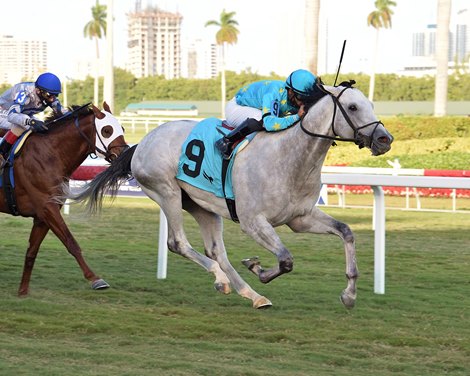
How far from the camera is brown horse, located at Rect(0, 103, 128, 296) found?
6488 millimetres

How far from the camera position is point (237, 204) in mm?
5758

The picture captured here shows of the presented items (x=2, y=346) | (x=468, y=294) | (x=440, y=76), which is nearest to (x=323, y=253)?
(x=468, y=294)

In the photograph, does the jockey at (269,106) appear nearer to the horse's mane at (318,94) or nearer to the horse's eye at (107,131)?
the horse's mane at (318,94)

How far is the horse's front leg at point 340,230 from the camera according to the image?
5.60m

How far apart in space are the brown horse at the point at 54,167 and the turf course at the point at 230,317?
29 centimetres

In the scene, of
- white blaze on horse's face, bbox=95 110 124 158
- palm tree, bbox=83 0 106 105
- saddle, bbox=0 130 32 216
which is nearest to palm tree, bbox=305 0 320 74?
white blaze on horse's face, bbox=95 110 124 158

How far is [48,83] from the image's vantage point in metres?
6.57

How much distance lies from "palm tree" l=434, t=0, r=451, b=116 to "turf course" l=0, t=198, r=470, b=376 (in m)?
12.2

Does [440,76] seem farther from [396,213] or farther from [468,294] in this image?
[468,294]

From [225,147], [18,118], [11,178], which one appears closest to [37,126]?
[18,118]

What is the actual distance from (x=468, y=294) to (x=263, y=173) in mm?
1918

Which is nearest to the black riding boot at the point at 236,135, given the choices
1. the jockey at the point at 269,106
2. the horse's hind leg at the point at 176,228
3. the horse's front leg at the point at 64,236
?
the jockey at the point at 269,106

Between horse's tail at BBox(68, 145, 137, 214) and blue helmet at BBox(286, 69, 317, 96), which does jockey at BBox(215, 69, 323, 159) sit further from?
horse's tail at BBox(68, 145, 137, 214)

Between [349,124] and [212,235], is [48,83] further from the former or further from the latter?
[349,124]
